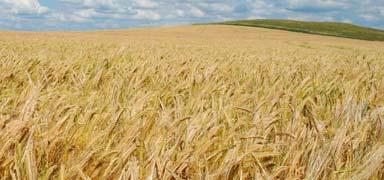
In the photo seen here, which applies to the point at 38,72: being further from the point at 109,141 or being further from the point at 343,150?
the point at 343,150

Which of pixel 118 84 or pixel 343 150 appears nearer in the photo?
pixel 343 150

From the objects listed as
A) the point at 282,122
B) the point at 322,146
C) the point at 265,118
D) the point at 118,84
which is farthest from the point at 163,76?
the point at 322,146

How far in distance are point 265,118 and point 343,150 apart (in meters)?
0.35

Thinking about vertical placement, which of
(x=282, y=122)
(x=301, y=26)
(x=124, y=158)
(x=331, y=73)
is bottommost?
(x=301, y=26)

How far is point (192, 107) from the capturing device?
245 cm

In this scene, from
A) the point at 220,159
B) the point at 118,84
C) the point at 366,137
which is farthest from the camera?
the point at 118,84

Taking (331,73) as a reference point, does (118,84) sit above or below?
above

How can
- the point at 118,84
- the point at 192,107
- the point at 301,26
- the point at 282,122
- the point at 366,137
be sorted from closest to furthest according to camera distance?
1. the point at 366,137
2. the point at 282,122
3. the point at 192,107
4. the point at 118,84
5. the point at 301,26

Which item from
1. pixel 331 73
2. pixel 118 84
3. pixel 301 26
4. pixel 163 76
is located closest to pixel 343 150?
pixel 118 84

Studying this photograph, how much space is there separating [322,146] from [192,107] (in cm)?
89

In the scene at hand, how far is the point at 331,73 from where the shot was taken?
16.8 feet

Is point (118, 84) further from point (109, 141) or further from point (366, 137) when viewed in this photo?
point (366, 137)

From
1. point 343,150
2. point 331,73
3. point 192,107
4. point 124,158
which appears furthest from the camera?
point 331,73

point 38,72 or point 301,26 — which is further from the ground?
point 38,72
